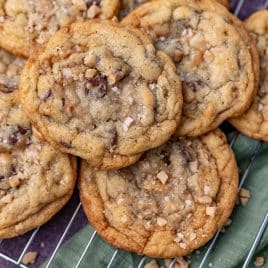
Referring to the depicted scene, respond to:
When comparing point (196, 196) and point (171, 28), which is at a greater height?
point (171, 28)

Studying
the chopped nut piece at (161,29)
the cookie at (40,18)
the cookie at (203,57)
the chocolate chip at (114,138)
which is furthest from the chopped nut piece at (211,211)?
the cookie at (40,18)

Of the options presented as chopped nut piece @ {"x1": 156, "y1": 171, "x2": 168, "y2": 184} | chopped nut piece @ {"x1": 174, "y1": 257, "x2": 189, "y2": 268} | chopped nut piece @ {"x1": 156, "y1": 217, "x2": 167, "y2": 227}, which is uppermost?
chopped nut piece @ {"x1": 156, "y1": 171, "x2": 168, "y2": 184}

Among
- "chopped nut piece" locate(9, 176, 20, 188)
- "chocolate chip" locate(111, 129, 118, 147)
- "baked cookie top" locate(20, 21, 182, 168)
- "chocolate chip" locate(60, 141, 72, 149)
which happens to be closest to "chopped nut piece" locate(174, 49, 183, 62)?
"baked cookie top" locate(20, 21, 182, 168)

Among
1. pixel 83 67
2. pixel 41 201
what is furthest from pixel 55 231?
pixel 83 67

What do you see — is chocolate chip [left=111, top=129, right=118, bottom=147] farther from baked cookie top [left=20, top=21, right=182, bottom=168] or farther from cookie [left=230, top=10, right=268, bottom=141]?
cookie [left=230, top=10, right=268, bottom=141]

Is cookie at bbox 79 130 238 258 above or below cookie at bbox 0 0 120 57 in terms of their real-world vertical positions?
below

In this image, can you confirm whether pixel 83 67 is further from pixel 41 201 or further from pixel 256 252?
pixel 256 252

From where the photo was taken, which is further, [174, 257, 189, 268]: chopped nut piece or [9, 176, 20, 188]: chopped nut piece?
[174, 257, 189, 268]: chopped nut piece

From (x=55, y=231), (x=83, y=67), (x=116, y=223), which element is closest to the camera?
(x=83, y=67)
